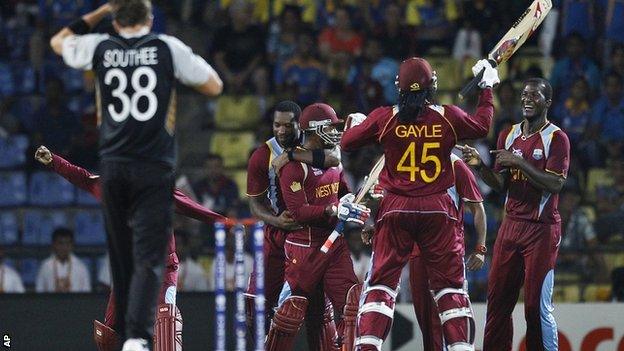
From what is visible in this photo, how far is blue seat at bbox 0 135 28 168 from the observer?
621 inches

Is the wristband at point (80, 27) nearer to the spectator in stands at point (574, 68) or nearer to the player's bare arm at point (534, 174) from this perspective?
the player's bare arm at point (534, 174)

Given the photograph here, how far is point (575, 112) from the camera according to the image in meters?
15.9

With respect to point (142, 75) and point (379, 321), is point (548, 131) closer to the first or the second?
point (379, 321)

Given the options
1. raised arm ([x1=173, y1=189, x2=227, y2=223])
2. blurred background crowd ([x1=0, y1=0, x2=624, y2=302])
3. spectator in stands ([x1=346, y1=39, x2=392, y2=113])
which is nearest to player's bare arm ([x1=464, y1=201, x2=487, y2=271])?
raised arm ([x1=173, y1=189, x2=227, y2=223])

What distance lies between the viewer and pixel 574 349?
40.5 ft

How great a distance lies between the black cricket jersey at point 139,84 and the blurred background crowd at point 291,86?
6057 millimetres

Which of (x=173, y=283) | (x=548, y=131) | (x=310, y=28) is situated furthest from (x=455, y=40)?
(x=173, y=283)

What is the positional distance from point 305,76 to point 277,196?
20.0 ft

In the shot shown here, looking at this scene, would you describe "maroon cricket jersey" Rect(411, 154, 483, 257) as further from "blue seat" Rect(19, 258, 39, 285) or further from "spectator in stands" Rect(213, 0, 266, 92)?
"spectator in stands" Rect(213, 0, 266, 92)

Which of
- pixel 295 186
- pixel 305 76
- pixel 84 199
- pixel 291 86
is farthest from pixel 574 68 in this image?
pixel 295 186

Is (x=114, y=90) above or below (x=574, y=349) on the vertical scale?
above

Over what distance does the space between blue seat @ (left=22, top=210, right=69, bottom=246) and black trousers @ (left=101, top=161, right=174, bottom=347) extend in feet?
23.8

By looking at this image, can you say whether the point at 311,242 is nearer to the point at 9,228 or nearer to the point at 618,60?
the point at 9,228

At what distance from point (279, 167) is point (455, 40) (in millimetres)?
7505
